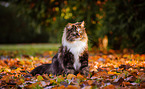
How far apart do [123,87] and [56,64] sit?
1.42m

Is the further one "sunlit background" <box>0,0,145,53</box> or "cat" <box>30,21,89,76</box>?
"sunlit background" <box>0,0,145,53</box>

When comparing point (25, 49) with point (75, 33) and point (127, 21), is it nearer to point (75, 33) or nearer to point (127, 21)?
point (127, 21)

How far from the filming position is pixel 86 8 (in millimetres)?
8266

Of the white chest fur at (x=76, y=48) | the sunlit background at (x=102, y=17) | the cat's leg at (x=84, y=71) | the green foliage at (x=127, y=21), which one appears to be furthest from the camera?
the sunlit background at (x=102, y=17)

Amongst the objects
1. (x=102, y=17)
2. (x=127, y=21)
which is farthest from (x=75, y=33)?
(x=102, y=17)

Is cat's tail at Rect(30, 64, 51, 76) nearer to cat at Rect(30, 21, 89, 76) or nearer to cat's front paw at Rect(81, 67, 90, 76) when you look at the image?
cat at Rect(30, 21, 89, 76)

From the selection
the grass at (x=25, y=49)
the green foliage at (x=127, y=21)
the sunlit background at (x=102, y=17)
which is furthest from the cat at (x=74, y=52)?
the grass at (x=25, y=49)

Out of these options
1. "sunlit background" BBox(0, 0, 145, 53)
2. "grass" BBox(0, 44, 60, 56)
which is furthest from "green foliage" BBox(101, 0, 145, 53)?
"grass" BBox(0, 44, 60, 56)

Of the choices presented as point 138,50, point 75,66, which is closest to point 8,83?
point 75,66

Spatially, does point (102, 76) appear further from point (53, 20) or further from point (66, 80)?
point (53, 20)

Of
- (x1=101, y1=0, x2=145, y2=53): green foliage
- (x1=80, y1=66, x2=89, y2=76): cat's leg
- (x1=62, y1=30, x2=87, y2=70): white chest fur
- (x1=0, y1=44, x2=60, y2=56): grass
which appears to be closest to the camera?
(x1=62, y1=30, x2=87, y2=70): white chest fur

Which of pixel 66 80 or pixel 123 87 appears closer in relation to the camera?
pixel 123 87

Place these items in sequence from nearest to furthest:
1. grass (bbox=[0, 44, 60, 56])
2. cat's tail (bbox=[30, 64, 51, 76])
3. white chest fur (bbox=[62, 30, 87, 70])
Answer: white chest fur (bbox=[62, 30, 87, 70]), cat's tail (bbox=[30, 64, 51, 76]), grass (bbox=[0, 44, 60, 56])

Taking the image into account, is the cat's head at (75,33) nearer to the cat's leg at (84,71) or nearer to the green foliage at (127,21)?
the cat's leg at (84,71)
